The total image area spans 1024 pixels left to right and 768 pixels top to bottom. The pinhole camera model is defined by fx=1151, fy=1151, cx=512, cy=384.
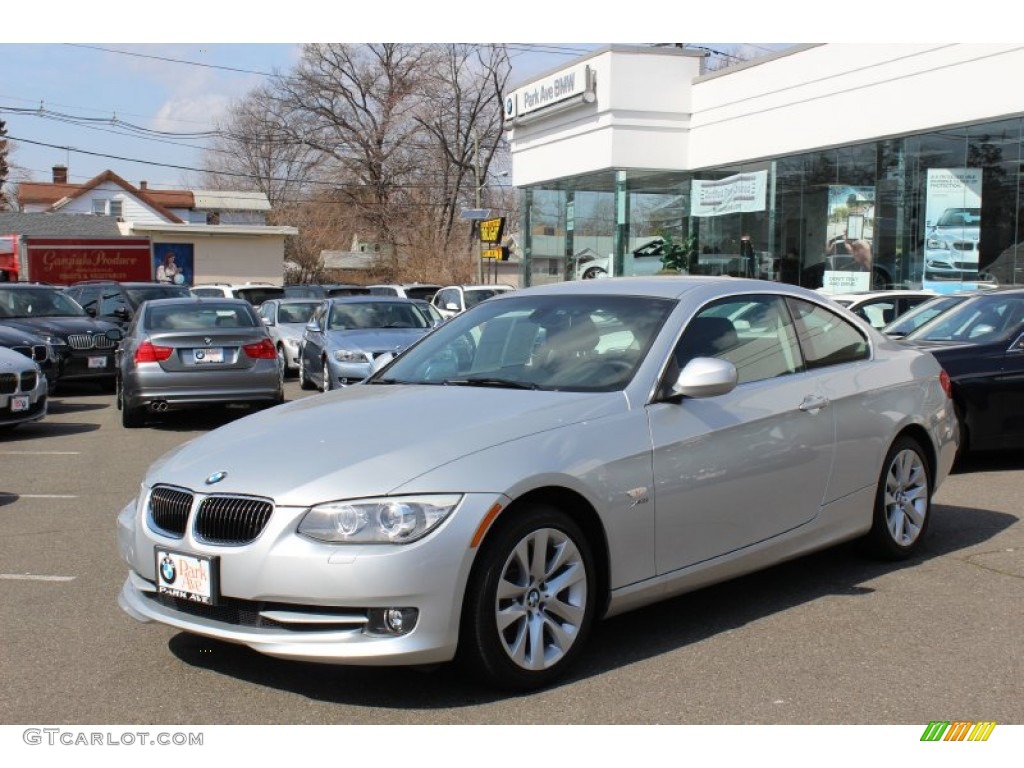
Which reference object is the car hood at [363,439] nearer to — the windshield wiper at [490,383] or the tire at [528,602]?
the windshield wiper at [490,383]

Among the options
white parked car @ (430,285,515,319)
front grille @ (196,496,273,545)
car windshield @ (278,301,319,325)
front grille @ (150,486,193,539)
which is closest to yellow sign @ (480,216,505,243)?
white parked car @ (430,285,515,319)

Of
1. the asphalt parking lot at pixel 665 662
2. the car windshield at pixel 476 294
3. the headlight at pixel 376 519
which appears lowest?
the asphalt parking lot at pixel 665 662

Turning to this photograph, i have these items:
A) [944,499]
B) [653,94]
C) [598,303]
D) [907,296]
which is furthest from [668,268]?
[598,303]

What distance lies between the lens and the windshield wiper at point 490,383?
529cm

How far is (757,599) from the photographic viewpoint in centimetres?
590

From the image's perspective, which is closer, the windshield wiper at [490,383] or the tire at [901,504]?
the windshield wiper at [490,383]

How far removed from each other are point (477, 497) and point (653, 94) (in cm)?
2746

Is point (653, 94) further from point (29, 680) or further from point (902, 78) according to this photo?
point (29, 680)

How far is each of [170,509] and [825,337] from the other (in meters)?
3.63

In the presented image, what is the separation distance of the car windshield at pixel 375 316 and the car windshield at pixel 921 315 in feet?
25.0

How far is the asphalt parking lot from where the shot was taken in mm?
4336

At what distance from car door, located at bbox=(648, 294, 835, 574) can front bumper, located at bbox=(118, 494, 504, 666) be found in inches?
42.0

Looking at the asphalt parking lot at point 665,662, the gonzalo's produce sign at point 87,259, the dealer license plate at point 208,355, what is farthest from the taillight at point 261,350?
the gonzalo's produce sign at point 87,259

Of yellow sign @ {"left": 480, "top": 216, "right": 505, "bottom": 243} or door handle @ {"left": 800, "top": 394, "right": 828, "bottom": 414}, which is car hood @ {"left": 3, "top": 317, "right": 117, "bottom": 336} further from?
yellow sign @ {"left": 480, "top": 216, "right": 505, "bottom": 243}
